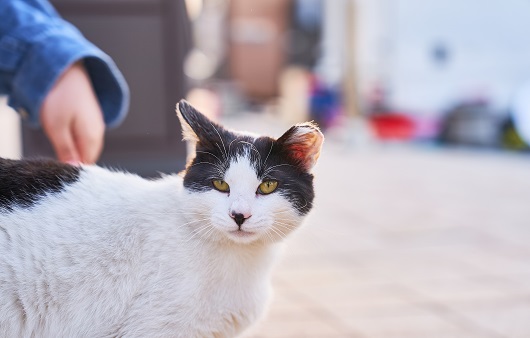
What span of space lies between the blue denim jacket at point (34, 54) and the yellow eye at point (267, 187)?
0.70m

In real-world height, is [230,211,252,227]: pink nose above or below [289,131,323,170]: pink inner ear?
below

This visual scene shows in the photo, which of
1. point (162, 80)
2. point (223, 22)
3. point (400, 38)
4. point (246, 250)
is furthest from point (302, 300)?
point (223, 22)

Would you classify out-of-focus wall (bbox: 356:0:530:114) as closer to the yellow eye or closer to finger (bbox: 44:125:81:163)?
finger (bbox: 44:125:81:163)

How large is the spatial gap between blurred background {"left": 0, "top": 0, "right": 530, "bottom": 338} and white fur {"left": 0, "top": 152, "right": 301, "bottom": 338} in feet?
0.90

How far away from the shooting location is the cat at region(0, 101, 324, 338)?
5.05ft

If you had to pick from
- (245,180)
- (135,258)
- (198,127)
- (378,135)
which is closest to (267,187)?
(245,180)

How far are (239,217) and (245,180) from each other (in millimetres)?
104

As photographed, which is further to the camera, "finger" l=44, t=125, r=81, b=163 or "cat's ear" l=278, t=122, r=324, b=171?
"finger" l=44, t=125, r=81, b=163

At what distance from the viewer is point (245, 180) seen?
5.30 ft

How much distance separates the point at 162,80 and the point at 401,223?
103 inches

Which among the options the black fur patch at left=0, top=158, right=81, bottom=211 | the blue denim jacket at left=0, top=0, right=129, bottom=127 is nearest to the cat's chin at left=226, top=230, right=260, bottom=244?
the black fur patch at left=0, top=158, right=81, bottom=211

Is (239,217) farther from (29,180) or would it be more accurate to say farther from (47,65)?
(47,65)

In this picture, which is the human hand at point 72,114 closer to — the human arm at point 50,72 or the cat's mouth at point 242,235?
the human arm at point 50,72

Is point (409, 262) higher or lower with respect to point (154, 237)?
lower
